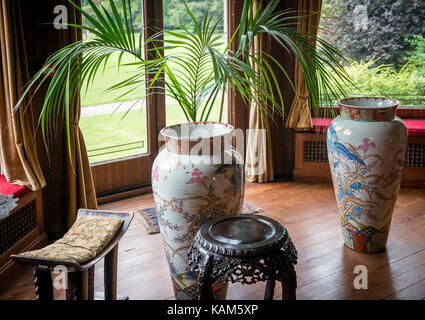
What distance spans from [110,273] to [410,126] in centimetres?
299

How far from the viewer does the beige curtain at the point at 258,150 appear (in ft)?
14.2

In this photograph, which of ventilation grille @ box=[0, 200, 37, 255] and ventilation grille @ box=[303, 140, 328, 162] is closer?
ventilation grille @ box=[0, 200, 37, 255]

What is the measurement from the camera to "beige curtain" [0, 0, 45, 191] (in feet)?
9.20

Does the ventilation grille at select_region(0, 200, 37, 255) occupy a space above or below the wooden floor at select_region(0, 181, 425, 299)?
above

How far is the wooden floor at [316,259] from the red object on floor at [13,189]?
0.45 m

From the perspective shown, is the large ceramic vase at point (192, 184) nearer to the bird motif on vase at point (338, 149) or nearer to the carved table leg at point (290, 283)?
the carved table leg at point (290, 283)

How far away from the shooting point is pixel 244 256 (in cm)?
184

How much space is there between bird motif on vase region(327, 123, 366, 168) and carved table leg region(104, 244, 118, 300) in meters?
1.46

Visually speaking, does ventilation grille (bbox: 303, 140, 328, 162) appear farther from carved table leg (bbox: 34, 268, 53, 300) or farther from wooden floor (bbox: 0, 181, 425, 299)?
carved table leg (bbox: 34, 268, 53, 300)

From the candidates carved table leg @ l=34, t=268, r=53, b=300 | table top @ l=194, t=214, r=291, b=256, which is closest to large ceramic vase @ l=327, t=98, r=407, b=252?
table top @ l=194, t=214, r=291, b=256

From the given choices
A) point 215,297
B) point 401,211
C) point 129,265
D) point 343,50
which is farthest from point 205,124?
point 343,50

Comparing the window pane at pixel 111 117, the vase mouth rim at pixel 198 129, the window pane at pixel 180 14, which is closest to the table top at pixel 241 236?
the vase mouth rim at pixel 198 129

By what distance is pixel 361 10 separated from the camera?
171 inches

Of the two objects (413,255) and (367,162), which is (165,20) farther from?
(413,255)
